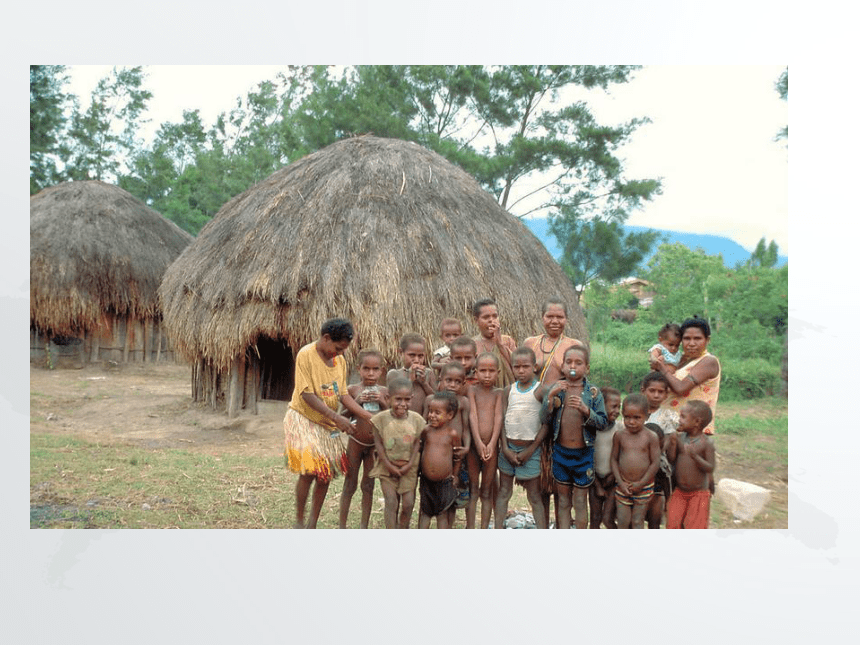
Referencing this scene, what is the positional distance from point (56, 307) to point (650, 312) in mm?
9559

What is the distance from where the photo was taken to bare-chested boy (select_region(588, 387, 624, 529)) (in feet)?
10.8

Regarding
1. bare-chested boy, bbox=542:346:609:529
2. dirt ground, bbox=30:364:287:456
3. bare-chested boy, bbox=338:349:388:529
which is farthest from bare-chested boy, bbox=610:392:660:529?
dirt ground, bbox=30:364:287:456

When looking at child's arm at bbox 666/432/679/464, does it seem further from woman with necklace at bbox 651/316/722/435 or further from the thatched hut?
the thatched hut

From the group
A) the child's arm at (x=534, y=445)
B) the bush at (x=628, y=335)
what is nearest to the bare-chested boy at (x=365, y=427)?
the child's arm at (x=534, y=445)

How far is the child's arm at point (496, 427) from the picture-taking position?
328 cm

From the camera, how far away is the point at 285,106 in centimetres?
1102

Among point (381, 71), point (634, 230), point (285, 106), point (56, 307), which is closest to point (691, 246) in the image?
point (634, 230)

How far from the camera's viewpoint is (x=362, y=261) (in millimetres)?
6832

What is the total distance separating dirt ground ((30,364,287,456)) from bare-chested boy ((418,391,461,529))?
345 centimetres

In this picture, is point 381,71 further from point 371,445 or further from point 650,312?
point 371,445

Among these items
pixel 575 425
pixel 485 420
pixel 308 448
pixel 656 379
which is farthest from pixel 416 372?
pixel 656 379

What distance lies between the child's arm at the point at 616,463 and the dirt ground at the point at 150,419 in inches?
157

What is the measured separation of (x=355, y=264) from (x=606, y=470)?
4.02m

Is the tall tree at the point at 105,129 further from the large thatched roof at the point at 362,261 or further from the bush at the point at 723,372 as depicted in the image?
the bush at the point at 723,372
